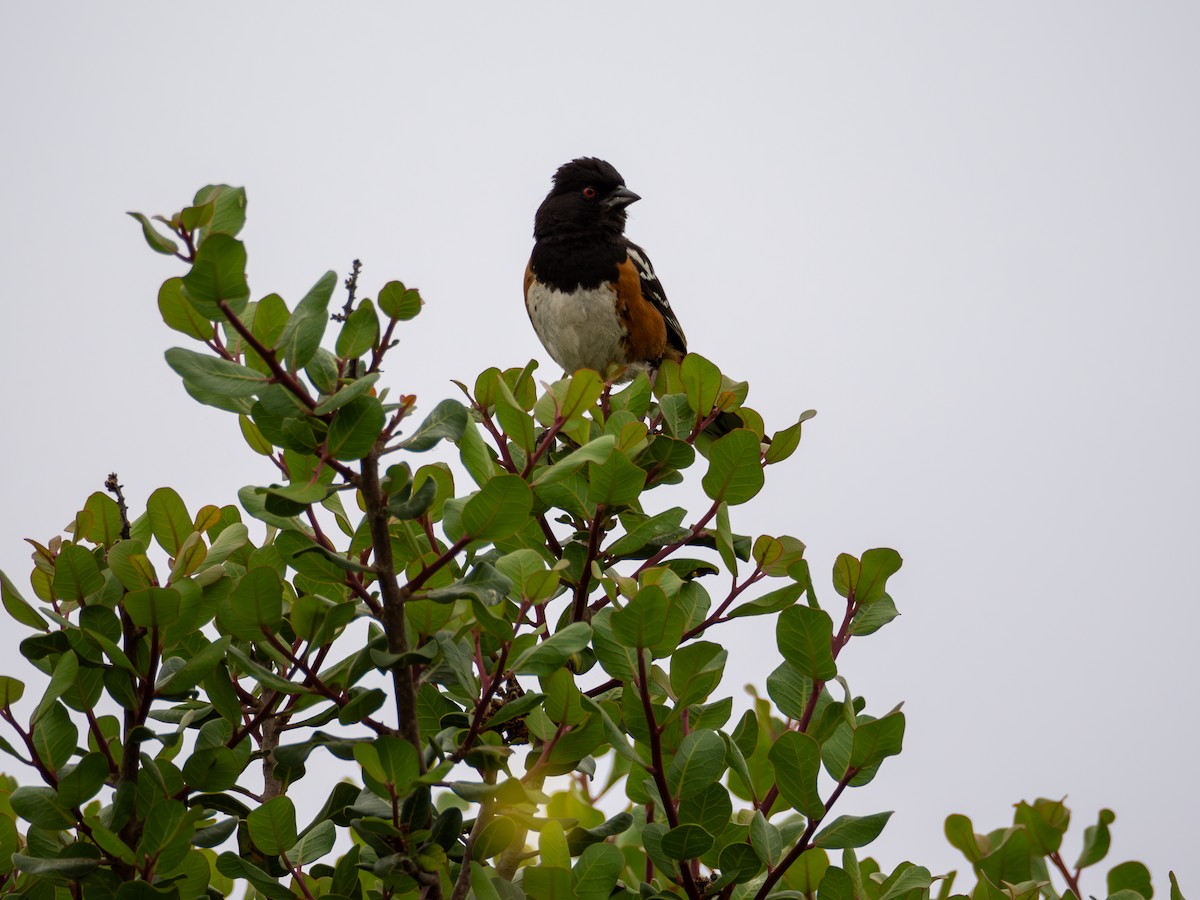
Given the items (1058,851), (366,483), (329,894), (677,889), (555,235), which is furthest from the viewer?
(555,235)

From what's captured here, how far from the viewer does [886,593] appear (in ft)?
6.47

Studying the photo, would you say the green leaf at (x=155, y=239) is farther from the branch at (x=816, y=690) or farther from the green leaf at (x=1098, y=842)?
the green leaf at (x=1098, y=842)

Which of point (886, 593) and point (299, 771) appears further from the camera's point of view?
point (886, 593)

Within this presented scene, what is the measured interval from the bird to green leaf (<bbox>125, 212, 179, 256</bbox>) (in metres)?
3.63

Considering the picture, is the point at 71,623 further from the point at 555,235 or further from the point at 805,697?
the point at 555,235

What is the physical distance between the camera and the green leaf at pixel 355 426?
1.46 metres

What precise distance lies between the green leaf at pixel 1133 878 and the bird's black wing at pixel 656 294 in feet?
11.2

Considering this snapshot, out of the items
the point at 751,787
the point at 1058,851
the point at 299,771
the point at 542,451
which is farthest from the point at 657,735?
Answer: the point at 1058,851

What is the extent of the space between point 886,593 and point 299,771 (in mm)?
976

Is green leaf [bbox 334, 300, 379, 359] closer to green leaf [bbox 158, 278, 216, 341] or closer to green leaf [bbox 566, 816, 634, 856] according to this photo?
green leaf [bbox 158, 278, 216, 341]

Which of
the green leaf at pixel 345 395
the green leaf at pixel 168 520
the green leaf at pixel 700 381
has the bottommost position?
the green leaf at pixel 345 395

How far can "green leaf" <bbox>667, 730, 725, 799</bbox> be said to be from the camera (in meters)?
1.68

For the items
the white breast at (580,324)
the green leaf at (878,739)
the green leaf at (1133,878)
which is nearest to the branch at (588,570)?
the green leaf at (878,739)

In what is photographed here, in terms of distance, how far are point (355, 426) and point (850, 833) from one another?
3.04ft
